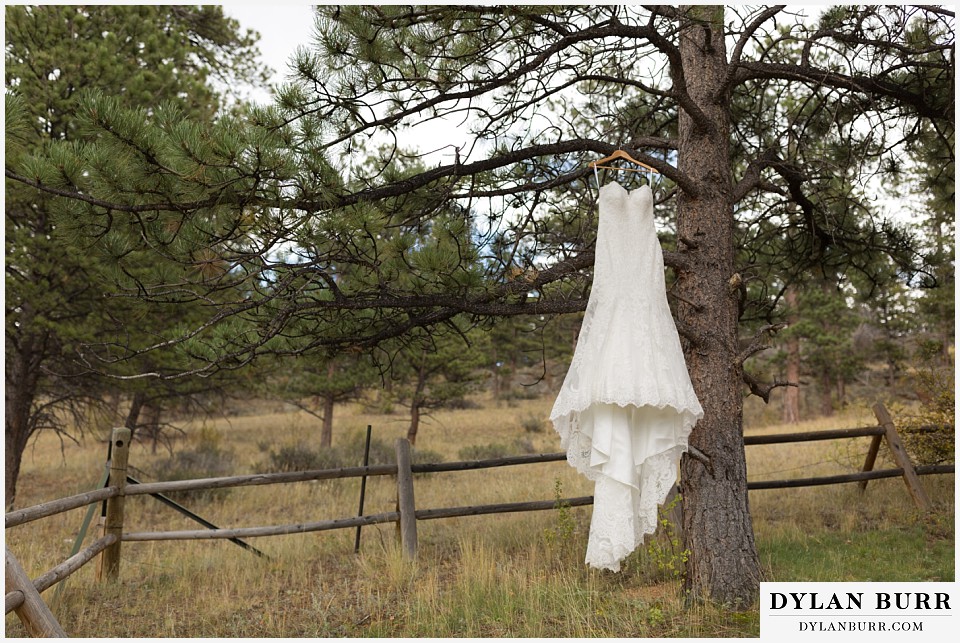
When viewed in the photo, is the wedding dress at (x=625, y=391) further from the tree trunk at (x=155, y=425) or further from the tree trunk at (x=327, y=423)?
the tree trunk at (x=327, y=423)

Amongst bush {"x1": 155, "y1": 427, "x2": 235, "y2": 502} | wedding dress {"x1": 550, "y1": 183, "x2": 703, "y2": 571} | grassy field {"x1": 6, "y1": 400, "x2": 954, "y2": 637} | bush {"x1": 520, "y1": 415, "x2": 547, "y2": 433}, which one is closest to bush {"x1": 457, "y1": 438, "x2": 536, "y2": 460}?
bush {"x1": 520, "y1": 415, "x2": 547, "y2": 433}

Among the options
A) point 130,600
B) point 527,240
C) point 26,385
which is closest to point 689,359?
point 527,240

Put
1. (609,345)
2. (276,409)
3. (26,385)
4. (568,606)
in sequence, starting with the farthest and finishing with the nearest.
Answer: (276,409)
(26,385)
(568,606)
(609,345)

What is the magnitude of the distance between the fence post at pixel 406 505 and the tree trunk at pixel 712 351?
2.35 metres

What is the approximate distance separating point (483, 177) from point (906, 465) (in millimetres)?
5213

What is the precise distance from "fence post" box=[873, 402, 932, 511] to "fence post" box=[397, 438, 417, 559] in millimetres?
4785

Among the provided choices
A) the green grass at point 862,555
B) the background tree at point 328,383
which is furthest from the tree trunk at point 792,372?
the green grass at point 862,555

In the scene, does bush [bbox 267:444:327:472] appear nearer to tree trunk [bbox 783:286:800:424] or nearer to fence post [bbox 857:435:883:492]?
fence post [bbox 857:435:883:492]

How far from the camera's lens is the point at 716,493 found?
3975mm

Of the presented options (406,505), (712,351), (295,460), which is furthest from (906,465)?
(295,460)

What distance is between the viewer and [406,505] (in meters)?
5.68

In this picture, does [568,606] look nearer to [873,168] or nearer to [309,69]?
[309,69]

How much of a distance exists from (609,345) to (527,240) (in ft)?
6.93

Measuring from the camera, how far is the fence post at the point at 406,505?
553 centimetres
